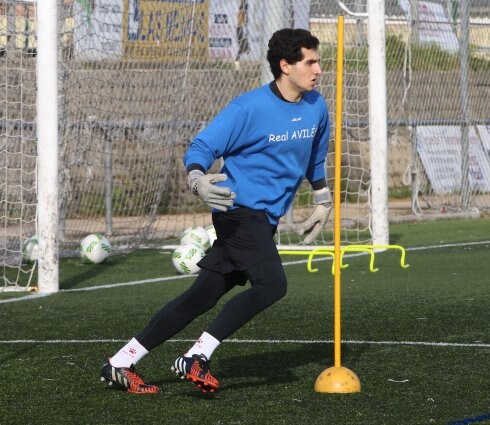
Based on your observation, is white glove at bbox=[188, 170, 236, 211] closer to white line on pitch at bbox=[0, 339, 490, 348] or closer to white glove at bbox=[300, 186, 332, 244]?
white glove at bbox=[300, 186, 332, 244]

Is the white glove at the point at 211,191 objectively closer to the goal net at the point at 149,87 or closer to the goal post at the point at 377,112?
the goal net at the point at 149,87

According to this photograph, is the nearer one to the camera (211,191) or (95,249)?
(211,191)

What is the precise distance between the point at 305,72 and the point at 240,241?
0.92 m

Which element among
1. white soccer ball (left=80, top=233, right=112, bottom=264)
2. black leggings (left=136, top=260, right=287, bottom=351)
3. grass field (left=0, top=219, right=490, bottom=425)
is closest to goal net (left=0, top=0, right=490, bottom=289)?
white soccer ball (left=80, top=233, right=112, bottom=264)

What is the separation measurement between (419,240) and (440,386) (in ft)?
28.5

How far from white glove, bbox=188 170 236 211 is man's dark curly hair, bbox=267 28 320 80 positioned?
2.69 feet

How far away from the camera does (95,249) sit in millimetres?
12672

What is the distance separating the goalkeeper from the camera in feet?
20.5

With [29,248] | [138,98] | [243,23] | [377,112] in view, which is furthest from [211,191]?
[243,23]

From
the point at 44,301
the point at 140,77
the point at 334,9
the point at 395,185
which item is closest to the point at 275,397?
the point at 44,301

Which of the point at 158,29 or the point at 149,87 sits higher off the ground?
the point at 158,29

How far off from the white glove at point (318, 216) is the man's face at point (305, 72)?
0.73m

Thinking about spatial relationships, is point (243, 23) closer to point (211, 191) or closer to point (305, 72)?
point (305, 72)

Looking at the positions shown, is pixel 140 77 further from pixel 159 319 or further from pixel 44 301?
pixel 159 319
